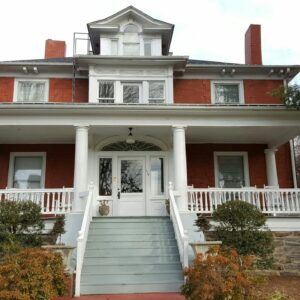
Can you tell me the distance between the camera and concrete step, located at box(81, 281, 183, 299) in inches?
274

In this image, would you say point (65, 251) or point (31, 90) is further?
point (31, 90)

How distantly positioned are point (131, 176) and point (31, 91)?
531 centimetres

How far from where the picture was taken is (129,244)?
845 cm

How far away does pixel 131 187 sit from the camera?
12039 mm

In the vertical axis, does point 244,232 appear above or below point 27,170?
below

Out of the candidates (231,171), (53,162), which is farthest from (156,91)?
→ (53,162)

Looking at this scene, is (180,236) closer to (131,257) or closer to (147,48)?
(131,257)

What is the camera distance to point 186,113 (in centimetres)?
1045

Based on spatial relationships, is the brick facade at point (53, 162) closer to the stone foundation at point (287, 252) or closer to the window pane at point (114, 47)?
the window pane at point (114, 47)

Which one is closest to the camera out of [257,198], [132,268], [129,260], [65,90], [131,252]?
[132,268]

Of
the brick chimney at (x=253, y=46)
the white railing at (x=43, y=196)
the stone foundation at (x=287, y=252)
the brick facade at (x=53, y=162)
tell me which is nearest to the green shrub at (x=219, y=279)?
the stone foundation at (x=287, y=252)

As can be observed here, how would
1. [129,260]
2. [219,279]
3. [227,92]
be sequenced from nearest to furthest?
[219,279] < [129,260] < [227,92]

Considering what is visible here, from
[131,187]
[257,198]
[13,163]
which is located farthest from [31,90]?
[257,198]

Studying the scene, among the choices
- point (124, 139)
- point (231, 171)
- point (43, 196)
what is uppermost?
point (124, 139)
